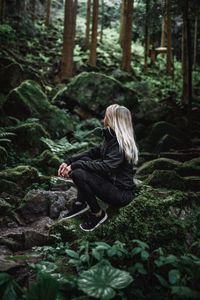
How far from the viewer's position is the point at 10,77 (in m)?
12.0

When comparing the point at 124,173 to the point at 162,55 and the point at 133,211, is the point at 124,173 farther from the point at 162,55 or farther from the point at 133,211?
the point at 162,55

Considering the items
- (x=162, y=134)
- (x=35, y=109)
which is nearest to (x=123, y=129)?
(x=35, y=109)

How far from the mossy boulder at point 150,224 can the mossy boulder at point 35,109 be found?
6.09 m

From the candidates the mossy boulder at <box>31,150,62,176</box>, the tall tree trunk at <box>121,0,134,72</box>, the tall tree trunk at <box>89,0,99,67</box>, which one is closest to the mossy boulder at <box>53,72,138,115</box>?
the mossy boulder at <box>31,150,62,176</box>

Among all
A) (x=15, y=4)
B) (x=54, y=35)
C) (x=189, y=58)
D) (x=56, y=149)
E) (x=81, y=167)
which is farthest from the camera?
(x=54, y=35)

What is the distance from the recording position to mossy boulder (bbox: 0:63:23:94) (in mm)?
11805

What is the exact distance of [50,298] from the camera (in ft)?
9.78

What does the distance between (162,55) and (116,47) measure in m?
4.00

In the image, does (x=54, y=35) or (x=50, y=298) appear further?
(x=54, y=35)

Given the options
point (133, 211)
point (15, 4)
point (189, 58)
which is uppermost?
point (15, 4)

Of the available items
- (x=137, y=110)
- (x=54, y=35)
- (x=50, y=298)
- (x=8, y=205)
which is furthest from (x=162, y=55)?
(x=50, y=298)

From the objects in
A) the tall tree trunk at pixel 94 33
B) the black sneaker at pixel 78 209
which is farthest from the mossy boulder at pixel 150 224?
the tall tree trunk at pixel 94 33

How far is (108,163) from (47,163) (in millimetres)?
3610

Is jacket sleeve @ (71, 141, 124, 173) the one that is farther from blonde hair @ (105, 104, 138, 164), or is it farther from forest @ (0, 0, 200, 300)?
forest @ (0, 0, 200, 300)
